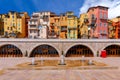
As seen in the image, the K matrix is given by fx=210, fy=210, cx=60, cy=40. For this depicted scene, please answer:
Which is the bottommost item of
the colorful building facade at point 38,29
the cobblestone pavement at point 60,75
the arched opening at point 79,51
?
the cobblestone pavement at point 60,75

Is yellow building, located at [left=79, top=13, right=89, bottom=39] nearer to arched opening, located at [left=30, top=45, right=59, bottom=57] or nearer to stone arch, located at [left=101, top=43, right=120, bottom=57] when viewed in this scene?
stone arch, located at [left=101, top=43, right=120, bottom=57]

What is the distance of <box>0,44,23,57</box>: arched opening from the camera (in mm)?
49562

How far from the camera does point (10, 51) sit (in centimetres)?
4997

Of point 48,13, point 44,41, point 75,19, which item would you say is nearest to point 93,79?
point 44,41

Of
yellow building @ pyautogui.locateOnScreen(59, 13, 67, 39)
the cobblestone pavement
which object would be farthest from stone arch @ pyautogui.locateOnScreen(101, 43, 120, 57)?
the cobblestone pavement

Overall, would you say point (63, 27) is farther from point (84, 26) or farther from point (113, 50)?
point (113, 50)

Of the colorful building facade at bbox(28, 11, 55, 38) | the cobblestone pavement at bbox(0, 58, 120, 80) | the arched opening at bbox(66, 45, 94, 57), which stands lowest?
the cobblestone pavement at bbox(0, 58, 120, 80)

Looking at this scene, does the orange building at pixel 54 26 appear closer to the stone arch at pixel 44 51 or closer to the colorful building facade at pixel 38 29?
the colorful building facade at pixel 38 29

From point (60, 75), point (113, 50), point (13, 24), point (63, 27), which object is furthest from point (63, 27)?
point (60, 75)

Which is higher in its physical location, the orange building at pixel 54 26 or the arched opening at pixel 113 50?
the orange building at pixel 54 26

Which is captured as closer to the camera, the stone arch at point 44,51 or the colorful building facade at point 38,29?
the stone arch at point 44,51

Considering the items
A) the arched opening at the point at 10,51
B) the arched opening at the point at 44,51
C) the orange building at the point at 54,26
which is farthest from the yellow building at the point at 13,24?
the arched opening at the point at 44,51

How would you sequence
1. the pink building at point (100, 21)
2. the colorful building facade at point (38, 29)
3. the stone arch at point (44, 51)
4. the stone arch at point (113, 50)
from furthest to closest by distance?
1. the colorful building facade at point (38, 29)
2. the pink building at point (100, 21)
3. the stone arch at point (113, 50)
4. the stone arch at point (44, 51)

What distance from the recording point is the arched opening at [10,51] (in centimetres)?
4956
